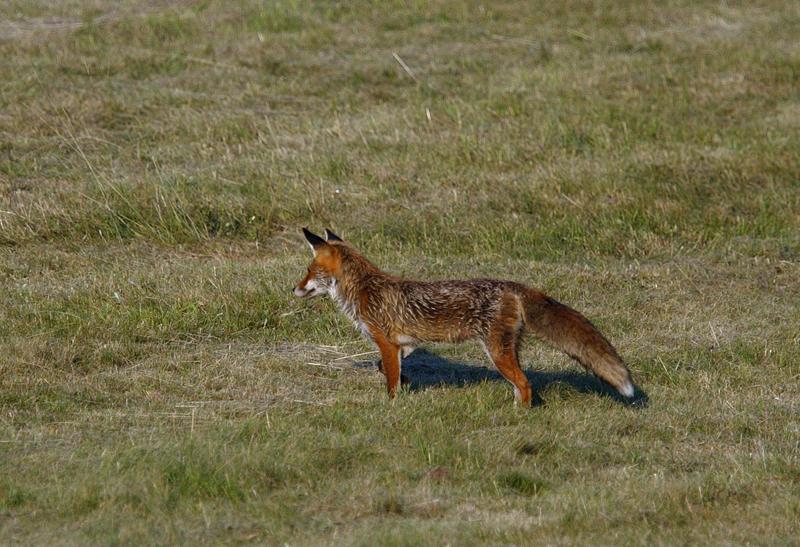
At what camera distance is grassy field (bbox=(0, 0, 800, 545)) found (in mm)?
6848

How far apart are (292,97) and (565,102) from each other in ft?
13.2

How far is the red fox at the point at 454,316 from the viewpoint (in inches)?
313

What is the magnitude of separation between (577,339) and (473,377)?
1.72m

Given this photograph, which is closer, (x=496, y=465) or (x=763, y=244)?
(x=496, y=465)

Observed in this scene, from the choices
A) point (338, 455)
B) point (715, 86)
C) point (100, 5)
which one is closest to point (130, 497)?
point (338, 455)

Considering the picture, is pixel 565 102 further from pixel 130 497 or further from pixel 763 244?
pixel 130 497

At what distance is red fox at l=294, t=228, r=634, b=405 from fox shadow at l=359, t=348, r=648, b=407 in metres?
0.55

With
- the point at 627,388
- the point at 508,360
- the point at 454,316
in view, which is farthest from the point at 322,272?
the point at 627,388

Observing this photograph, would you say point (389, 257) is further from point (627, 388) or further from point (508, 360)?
point (627, 388)

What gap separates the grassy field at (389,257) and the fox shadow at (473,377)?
0.05 m

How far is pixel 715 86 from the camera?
17.7 meters

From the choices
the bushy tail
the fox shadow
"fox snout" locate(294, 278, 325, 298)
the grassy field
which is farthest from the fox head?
the bushy tail

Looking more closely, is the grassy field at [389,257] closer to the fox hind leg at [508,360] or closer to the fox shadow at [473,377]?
the fox shadow at [473,377]

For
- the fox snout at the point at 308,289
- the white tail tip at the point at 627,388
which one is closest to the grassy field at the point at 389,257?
the white tail tip at the point at 627,388
